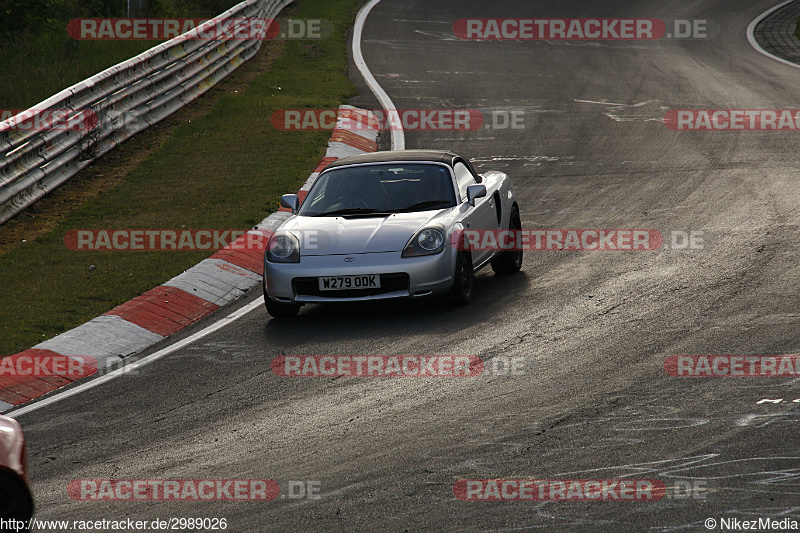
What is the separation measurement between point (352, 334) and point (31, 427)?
2.79 metres

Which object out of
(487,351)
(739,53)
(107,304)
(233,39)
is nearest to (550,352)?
(487,351)

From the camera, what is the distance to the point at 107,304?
9938 mm

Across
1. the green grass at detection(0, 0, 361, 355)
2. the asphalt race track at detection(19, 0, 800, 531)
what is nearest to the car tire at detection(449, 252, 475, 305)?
the asphalt race track at detection(19, 0, 800, 531)

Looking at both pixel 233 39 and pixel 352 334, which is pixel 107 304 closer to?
pixel 352 334

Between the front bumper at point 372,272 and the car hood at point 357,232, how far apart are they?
10 centimetres

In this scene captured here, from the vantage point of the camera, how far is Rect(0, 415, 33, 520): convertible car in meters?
4.47

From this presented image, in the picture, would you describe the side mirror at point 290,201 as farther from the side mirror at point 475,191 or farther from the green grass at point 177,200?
the side mirror at point 475,191

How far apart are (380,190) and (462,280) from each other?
54.6 inches

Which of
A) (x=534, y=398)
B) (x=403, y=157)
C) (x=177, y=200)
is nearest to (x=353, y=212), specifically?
(x=403, y=157)

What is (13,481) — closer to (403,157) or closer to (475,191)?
(475,191)

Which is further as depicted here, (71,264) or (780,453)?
(71,264)

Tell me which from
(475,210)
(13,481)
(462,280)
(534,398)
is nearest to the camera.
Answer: (13,481)

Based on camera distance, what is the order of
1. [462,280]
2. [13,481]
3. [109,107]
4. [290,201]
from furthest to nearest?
1. [109,107]
2. [290,201]
3. [462,280]
4. [13,481]

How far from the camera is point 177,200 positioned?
44.4 feet
